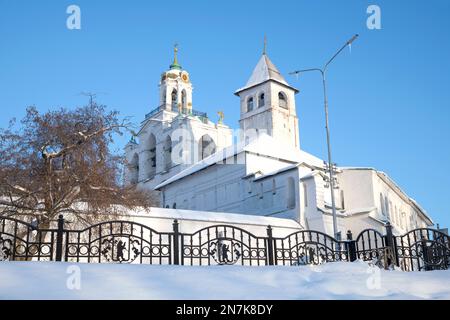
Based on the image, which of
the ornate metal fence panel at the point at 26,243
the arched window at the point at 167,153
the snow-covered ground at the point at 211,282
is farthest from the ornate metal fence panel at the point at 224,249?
the arched window at the point at 167,153

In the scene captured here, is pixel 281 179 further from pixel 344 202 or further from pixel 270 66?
pixel 270 66

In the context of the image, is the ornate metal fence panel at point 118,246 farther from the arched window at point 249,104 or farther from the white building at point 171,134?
the arched window at point 249,104

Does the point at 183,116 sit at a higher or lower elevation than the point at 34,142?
higher

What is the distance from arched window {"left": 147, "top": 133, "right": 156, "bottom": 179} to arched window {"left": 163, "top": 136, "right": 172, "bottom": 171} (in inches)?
155

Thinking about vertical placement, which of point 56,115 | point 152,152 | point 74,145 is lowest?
point 74,145

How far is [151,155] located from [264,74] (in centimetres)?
1838

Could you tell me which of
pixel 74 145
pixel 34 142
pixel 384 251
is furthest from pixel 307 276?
pixel 34 142

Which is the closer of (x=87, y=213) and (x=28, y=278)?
(x=28, y=278)

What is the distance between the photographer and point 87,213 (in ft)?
72.8

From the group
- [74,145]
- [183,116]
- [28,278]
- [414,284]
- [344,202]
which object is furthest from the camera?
[183,116]

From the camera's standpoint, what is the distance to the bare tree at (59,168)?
20594 mm

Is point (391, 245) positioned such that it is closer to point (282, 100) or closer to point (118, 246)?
point (118, 246)

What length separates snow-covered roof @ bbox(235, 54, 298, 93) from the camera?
215 ft
